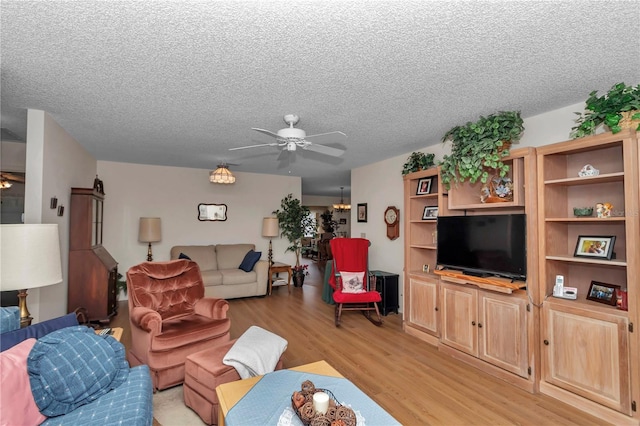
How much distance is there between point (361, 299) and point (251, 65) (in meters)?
3.30

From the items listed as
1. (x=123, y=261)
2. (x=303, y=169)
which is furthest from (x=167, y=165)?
(x=303, y=169)

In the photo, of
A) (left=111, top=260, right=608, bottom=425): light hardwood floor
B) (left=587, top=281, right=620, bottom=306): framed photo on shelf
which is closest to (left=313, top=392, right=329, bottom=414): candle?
(left=111, top=260, right=608, bottom=425): light hardwood floor

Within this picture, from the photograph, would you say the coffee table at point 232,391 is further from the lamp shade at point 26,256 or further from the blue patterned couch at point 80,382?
the lamp shade at point 26,256

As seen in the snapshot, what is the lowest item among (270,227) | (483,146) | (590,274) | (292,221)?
(590,274)

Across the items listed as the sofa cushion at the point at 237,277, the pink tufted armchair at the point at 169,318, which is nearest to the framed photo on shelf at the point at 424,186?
the pink tufted armchair at the point at 169,318

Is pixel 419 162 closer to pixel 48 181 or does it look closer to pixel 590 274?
pixel 590 274

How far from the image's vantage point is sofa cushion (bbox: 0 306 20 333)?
6.18 feet

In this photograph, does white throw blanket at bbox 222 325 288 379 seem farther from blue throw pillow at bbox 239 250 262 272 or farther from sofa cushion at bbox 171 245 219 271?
sofa cushion at bbox 171 245 219 271

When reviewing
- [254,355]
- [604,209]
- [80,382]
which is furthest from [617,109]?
[80,382]

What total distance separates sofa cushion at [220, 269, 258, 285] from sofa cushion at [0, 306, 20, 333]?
3552mm

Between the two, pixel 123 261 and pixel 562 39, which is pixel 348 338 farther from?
pixel 123 261

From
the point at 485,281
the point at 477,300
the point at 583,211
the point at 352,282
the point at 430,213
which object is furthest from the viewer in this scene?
the point at 352,282

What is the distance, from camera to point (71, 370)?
5.50 feet

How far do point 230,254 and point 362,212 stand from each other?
9.06 ft
